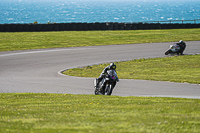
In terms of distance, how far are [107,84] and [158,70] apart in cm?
891

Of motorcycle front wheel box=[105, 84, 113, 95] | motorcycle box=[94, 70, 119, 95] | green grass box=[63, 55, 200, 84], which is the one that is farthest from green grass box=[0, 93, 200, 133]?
green grass box=[63, 55, 200, 84]

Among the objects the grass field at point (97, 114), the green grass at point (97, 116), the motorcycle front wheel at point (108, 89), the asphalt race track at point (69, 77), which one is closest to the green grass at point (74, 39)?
the asphalt race track at point (69, 77)

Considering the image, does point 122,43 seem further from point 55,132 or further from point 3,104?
point 55,132

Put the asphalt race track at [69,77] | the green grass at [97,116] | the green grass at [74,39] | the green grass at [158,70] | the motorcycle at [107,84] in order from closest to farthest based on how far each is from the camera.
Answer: the green grass at [97,116]
the motorcycle at [107,84]
the asphalt race track at [69,77]
the green grass at [158,70]
the green grass at [74,39]

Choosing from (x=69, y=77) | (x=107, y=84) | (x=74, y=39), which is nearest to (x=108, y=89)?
(x=107, y=84)

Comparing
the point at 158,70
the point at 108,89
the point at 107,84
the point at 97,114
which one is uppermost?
the point at 97,114

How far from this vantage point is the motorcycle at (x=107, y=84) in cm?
1409

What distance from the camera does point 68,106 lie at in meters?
11.2

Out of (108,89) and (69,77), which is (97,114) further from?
(69,77)

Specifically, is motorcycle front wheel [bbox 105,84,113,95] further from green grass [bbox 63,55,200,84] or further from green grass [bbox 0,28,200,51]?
green grass [bbox 0,28,200,51]

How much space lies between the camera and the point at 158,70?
74.6 ft

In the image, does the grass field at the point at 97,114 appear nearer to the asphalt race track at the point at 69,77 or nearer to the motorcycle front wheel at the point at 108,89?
the motorcycle front wheel at the point at 108,89

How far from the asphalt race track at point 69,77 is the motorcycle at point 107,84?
1.14 m

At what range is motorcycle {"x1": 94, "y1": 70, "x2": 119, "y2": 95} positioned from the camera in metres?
14.1
